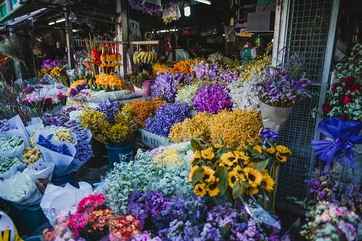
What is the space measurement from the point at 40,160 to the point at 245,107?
226 centimetres

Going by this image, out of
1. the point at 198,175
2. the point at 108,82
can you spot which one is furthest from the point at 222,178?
the point at 108,82

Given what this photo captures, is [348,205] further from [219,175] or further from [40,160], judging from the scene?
[40,160]

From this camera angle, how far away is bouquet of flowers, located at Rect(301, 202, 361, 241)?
171cm

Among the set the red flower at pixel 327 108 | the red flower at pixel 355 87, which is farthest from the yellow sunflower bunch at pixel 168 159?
the red flower at pixel 355 87

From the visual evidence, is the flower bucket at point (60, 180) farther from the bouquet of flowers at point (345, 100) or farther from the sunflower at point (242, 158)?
the bouquet of flowers at point (345, 100)

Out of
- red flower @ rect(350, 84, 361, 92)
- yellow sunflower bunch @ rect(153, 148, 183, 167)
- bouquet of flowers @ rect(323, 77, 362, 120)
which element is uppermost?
red flower @ rect(350, 84, 361, 92)

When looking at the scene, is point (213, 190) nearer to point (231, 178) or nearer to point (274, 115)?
point (231, 178)

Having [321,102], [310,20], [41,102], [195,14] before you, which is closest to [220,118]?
[321,102]

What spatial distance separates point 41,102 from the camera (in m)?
5.23

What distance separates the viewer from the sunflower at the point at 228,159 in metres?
1.97

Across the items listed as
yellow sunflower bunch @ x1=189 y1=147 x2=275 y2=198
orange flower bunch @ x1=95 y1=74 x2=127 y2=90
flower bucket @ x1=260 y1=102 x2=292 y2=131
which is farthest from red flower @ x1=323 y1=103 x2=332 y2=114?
orange flower bunch @ x1=95 y1=74 x2=127 y2=90

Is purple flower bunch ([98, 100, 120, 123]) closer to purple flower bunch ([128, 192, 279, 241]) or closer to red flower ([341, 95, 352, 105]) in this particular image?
purple flower bunch ([128, 192, 279, 241])

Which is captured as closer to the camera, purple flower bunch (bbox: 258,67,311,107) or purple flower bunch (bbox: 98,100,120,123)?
purple flower bunch (bbox: 258,67,311,107)

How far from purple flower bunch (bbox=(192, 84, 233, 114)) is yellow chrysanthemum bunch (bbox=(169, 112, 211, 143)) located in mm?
223
